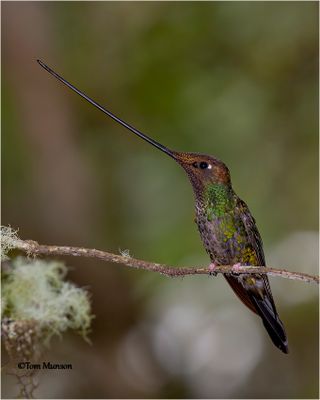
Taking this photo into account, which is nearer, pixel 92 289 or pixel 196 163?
pixel 196 163

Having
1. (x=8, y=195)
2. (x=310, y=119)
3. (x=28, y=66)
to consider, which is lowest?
(x=8, y=195)

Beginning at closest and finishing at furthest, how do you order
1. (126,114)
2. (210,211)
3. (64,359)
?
(210,211), (64,359), (126,114)

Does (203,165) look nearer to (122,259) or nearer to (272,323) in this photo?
(272,323)

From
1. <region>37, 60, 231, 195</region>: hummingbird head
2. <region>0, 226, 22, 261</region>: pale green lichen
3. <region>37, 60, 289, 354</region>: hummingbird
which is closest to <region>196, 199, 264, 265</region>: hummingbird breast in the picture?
<region>37, 60, 289, 354</region>: hummingbird

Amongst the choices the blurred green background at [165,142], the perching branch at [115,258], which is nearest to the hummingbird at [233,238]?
the perching branch at [115,258]

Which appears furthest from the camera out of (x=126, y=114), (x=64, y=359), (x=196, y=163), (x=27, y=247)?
(x=126, y=114)

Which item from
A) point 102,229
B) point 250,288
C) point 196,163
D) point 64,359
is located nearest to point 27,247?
point 196,163

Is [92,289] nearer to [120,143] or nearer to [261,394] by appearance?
[120,143]
